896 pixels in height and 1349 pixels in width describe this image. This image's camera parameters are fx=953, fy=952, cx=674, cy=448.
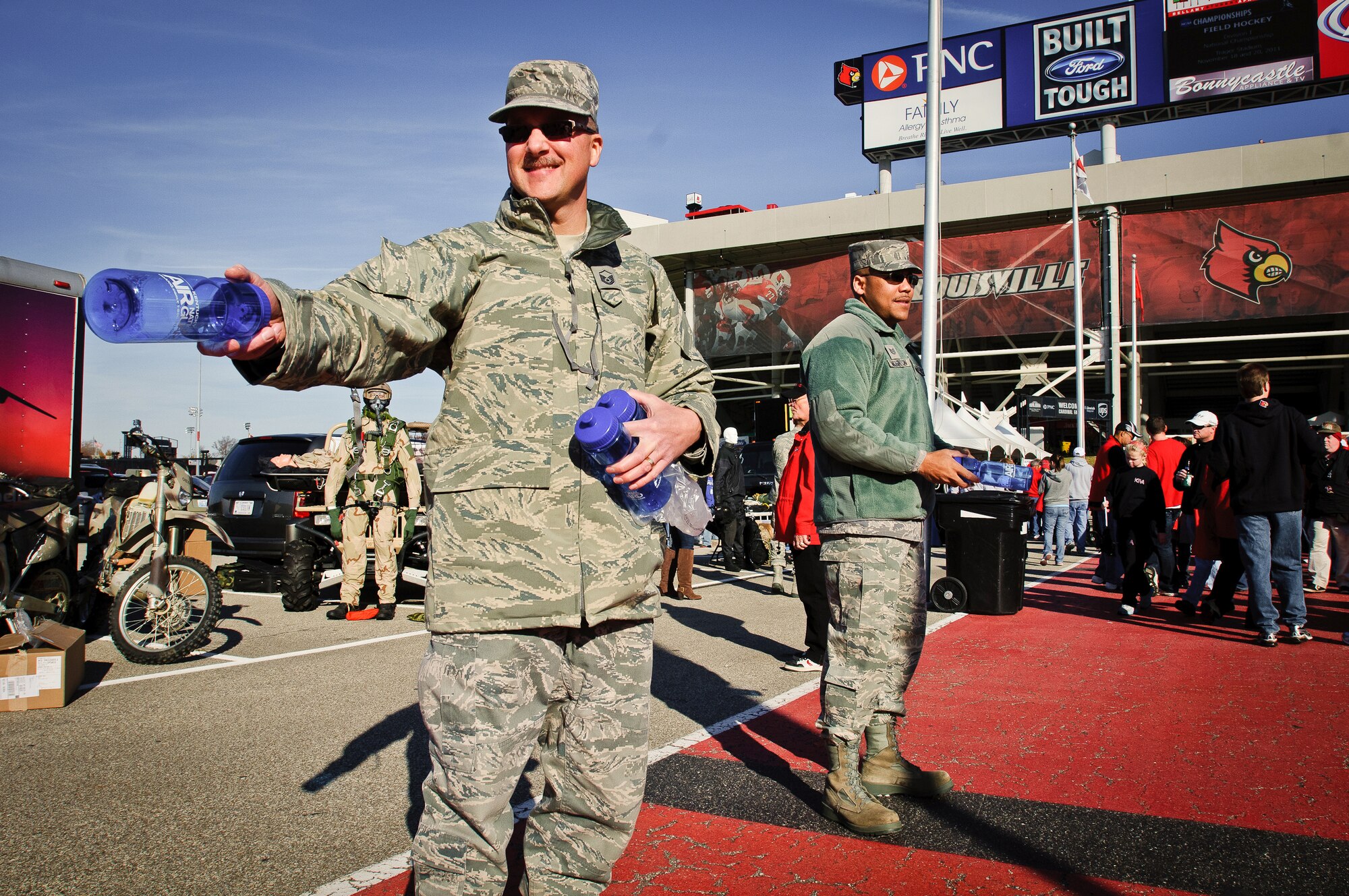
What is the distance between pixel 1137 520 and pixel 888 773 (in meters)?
7.20

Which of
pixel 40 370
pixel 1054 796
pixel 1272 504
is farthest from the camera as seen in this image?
pixel 1272 504

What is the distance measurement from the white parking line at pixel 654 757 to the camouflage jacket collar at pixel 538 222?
4.39 ft

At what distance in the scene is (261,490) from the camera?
434 inches

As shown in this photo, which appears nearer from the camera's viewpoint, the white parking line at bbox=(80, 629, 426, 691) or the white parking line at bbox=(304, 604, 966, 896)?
the white parking line at bbox=(304, 604, 966, 896)

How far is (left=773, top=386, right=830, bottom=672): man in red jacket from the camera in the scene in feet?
22.3

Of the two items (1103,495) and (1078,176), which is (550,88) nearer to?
(1103,495)

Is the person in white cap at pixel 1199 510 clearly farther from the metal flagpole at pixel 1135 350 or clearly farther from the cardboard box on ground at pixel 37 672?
the metal flagpole at pixel 1135 350

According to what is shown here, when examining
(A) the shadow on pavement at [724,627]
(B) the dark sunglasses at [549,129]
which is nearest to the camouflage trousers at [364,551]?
(A) the shadow on pavement at [724,627]

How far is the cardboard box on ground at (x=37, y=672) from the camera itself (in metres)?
5.43

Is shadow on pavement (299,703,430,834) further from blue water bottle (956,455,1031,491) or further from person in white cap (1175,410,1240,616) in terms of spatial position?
person in white cap (1175,410,1240,616)

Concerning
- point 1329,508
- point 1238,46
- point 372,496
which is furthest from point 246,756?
point 1238,46

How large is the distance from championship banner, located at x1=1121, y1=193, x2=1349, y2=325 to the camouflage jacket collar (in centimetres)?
3361

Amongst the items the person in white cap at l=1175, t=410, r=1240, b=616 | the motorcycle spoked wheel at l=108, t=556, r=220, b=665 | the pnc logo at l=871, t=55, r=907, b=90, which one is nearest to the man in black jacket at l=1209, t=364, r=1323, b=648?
the person in white cap at l=1175, t=410, r=1240, b=616

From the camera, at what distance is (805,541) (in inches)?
271
